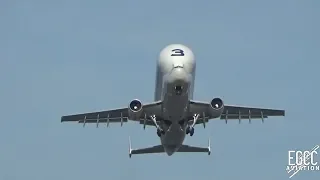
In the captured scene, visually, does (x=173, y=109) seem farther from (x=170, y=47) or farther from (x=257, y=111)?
(x=257, y=111)

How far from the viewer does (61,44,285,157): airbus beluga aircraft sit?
65562mm

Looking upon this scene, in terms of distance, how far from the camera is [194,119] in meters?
69.3

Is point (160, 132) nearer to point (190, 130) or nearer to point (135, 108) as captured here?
point (190, 130)

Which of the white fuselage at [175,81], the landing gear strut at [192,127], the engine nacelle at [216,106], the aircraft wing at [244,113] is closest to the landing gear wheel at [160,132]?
the white fuselage at [175,81]

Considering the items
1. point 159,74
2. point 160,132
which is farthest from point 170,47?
point 160,132

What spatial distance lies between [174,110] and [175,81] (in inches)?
141

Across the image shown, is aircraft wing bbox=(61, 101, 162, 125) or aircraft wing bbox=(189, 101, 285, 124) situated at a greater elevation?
aircraft wing bbox=(189, 101, 285, 124)

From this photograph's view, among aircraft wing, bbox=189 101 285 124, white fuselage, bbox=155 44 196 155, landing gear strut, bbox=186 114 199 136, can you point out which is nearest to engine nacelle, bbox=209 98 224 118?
landing gear strut, bbox=186 114 199 136

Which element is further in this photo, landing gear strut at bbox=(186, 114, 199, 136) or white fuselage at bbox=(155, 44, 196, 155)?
landing gear strut at bbox=(186, 114, 199, 136)

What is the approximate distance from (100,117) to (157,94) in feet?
25.0

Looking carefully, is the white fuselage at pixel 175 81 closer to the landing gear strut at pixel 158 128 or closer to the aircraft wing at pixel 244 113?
the landing gear strut at pixel 158 128

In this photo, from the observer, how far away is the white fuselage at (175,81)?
65.1 metres

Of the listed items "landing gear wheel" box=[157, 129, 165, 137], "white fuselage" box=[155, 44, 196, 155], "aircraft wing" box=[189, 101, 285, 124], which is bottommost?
"landing gear wheel" box=[157, 129, 165, 137]

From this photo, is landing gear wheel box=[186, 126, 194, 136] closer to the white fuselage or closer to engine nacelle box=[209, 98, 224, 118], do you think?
the white fuselage
